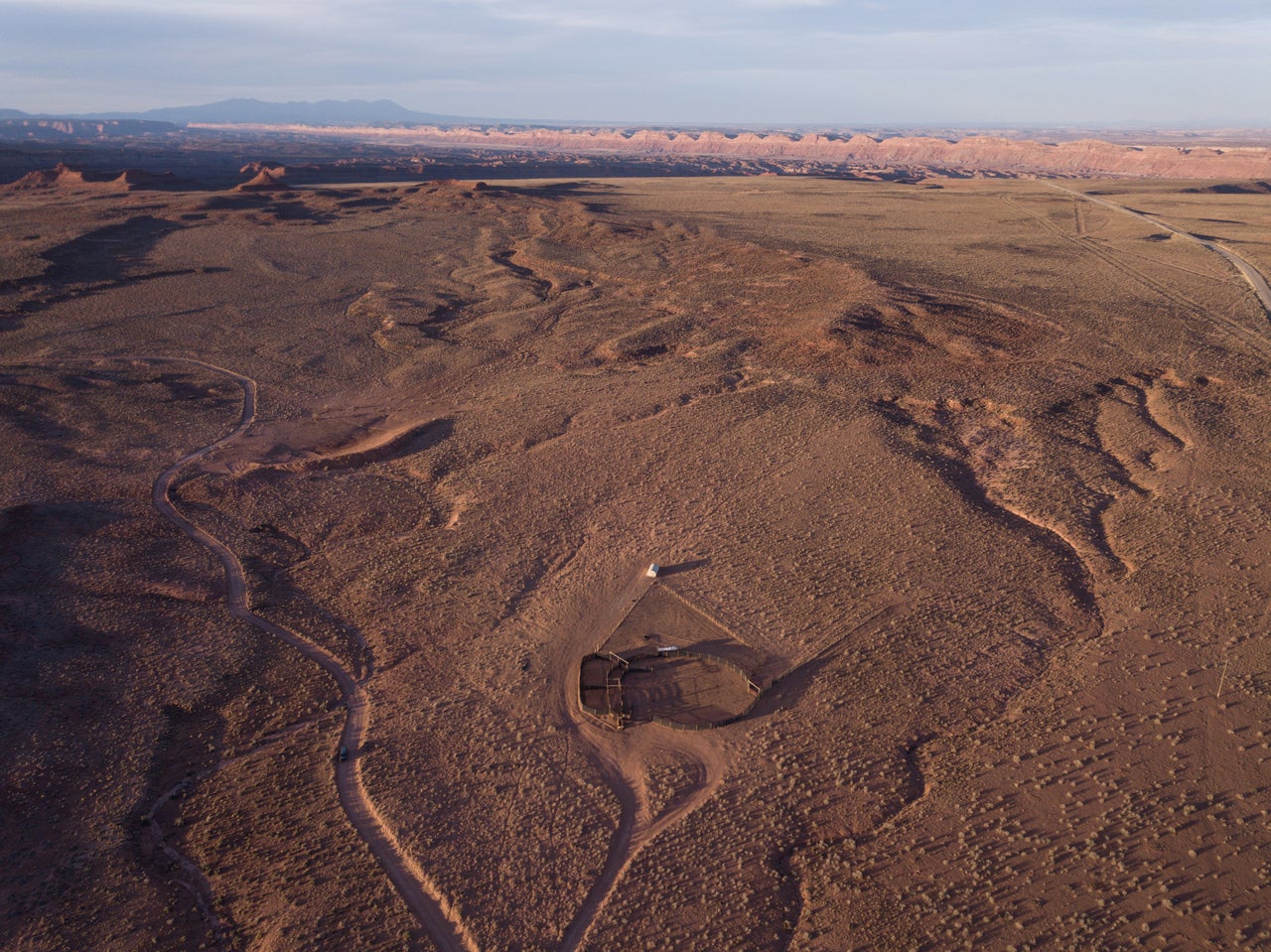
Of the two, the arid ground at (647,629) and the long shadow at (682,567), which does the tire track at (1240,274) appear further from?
the long shadow at (682,567)

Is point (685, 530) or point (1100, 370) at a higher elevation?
point (1100, 370)

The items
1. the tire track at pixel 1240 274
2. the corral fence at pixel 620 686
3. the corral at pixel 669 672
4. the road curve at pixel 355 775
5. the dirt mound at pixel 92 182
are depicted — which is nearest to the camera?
the road curve at pixel 355 775

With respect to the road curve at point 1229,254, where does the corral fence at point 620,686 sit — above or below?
below

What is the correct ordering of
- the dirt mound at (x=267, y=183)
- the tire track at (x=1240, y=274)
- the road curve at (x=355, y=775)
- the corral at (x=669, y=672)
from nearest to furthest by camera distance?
the road curve at (x=355, y=775) → the corral at (x=669, y=672) → the tire track at (x=1240, y=274) → the dirt mound at (x=267, y=183)

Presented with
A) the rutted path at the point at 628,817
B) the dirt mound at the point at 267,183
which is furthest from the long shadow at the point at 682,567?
the dirt mound at the point at 267,183

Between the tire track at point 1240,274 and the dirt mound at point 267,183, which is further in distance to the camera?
the dirt mound at point 267,183

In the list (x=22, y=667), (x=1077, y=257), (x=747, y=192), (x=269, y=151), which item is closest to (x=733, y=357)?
(x=22, y=667)

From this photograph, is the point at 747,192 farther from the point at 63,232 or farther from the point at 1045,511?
the point at 1045,511
